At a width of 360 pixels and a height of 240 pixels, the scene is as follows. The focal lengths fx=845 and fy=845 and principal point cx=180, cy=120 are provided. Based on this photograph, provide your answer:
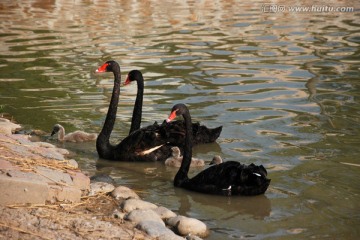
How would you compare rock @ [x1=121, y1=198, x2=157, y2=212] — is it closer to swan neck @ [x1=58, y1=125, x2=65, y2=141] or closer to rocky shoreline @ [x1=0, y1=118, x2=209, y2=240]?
rocky shoreline @ [x1=0, y1=118, x2=209, y2=240]

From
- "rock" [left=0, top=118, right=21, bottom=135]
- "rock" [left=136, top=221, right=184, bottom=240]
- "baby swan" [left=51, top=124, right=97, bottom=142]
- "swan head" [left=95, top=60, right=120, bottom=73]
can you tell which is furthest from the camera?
"baby swan" [left=51, top=124, right=97, bottom=142]

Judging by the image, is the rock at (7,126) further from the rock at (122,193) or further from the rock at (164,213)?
the rock at (164,213)

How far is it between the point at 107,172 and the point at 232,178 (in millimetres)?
1666

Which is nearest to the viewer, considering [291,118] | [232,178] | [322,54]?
[232,178]

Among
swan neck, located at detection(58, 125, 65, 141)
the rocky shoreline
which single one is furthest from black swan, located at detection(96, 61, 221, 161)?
the rocky shoreline

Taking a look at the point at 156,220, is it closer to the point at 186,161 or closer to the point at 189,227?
the point at 189,227

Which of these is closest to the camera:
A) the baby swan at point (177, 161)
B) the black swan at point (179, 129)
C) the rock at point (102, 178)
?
the rock at point (102, 178)

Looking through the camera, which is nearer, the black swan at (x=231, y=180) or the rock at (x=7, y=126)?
the black swan at (x=231, y=180)

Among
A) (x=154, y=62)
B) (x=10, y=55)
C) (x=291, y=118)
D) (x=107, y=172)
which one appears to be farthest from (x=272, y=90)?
(x=10, y=55)

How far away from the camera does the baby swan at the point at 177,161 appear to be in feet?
28.6

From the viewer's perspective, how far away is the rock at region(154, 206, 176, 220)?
678 cm

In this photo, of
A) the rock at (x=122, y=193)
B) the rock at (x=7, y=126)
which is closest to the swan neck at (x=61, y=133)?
the rock at (x=7, y=126)

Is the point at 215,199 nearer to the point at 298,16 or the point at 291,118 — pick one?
the point at 291,118

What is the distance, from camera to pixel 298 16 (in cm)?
2125
